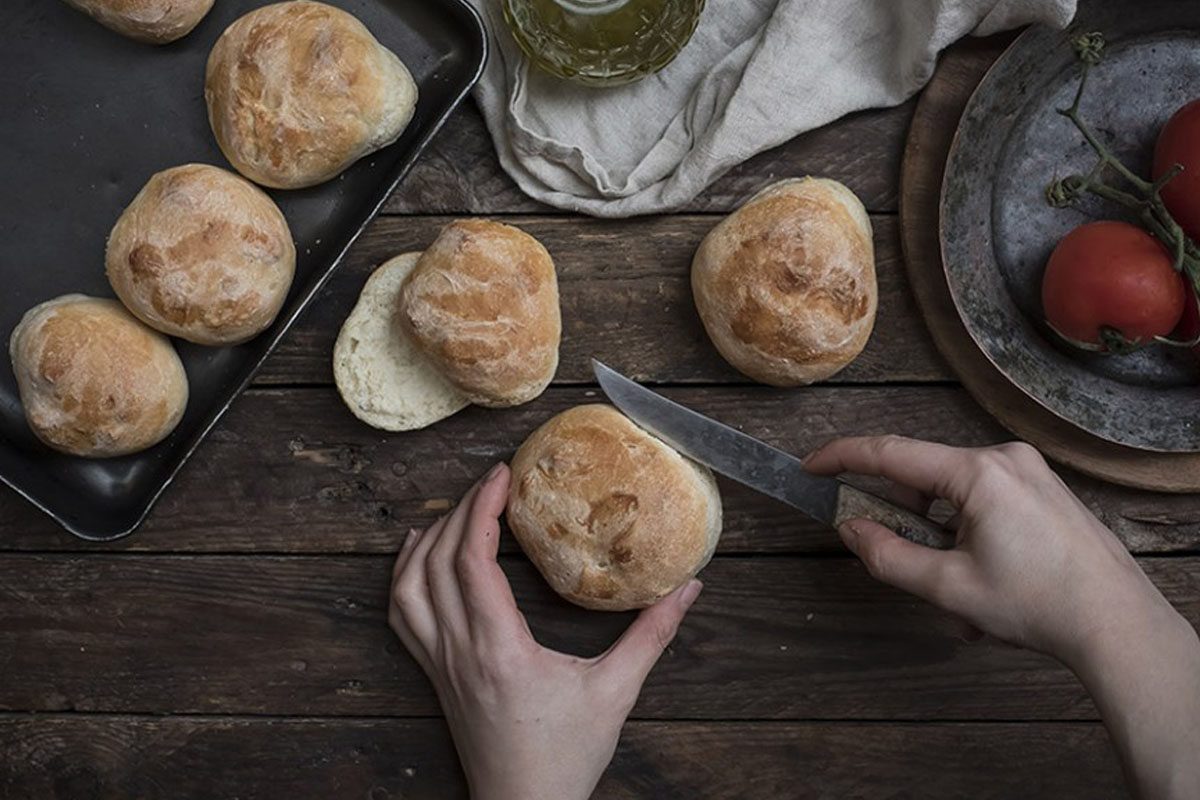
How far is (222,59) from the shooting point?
1.56 meters

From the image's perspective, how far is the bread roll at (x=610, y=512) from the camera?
1.51 metres

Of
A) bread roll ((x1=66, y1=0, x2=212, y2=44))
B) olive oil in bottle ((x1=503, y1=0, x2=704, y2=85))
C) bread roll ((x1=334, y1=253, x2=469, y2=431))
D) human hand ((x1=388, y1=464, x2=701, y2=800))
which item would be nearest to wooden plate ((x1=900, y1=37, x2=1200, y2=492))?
olive oil in bottle ((x1=503, y1=0, x2=704, y2=85))

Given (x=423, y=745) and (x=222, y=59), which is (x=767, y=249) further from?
(x=423, y=745)

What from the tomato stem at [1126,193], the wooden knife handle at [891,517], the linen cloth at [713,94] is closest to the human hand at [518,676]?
the wooden knife handle at [891,517]

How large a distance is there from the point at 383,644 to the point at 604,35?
3.24 feet

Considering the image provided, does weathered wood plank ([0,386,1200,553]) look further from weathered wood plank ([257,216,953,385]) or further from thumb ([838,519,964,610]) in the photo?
thumb ([838,519,964,610])

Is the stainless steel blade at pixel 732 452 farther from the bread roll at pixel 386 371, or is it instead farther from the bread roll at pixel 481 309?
the bread roll at pixel 386 371

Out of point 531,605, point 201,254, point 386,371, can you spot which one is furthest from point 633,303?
point 201,254

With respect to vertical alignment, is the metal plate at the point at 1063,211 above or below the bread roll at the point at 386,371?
above

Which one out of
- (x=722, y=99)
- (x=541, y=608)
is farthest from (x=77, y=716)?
(x=722, y=99)

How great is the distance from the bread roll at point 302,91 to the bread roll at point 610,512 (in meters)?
0.52

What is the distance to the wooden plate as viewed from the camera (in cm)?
159

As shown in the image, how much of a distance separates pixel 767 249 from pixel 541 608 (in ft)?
2.13

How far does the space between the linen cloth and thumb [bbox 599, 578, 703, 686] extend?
594mm
